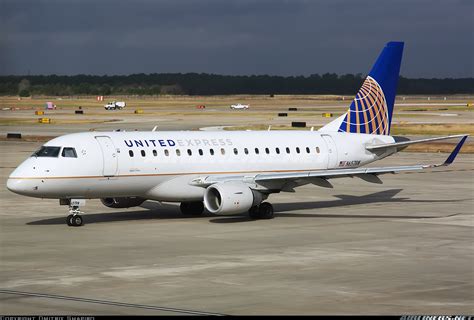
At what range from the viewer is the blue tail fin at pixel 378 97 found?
46969 mm

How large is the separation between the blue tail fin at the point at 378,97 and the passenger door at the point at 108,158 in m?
13.2

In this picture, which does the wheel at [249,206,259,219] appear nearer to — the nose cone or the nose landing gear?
the nose landing gear

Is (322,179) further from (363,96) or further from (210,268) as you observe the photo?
(210,268)

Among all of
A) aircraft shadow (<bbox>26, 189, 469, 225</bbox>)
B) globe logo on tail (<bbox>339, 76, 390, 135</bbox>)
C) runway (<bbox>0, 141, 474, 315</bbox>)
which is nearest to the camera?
runway (<bbox>0, 141, 474, 315</bbox>)

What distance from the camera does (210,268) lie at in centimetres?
2864

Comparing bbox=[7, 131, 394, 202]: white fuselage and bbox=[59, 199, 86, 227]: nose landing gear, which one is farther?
bbox=[59, 199, 86, 227]: nose landing gear

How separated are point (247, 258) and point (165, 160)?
10237 mm

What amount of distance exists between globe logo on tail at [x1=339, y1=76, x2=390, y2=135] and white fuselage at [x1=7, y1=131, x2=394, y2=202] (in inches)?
52.0

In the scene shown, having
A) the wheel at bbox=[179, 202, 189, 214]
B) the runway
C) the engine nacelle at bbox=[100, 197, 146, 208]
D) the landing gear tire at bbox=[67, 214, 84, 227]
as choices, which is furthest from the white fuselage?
the wheel at bbox=[179, 202, 189, 214]

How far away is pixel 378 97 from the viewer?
47688 mm

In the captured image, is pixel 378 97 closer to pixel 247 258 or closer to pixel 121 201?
pixel 121 201

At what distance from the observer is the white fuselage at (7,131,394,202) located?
37.3 m

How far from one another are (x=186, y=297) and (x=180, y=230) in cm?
1336

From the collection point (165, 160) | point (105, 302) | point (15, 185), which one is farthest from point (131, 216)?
point (105, 302)
